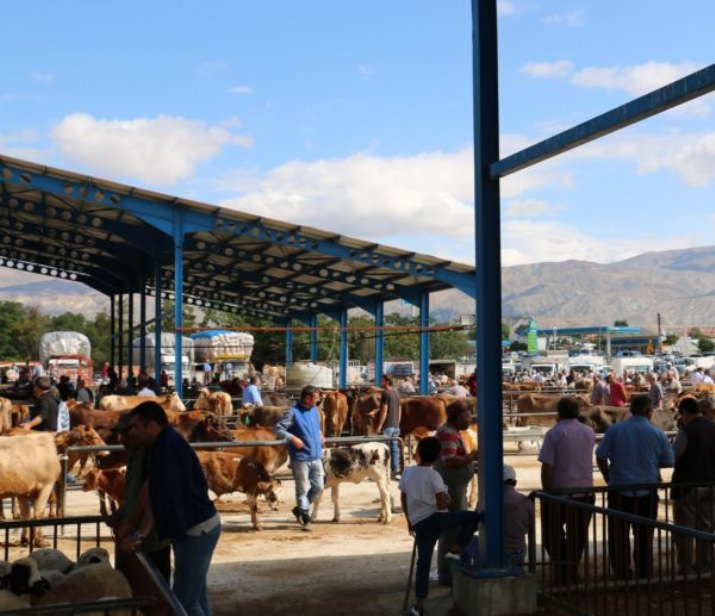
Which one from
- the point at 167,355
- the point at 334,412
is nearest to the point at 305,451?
the point at 334,412

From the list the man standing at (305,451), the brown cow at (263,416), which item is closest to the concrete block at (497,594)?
the man standing at (305,451)

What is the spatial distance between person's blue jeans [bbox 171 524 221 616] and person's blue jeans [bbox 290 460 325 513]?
21.5ft

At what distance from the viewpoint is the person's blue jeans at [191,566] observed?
6.40 m

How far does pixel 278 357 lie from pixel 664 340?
128 metres

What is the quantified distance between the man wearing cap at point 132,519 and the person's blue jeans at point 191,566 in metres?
0.19

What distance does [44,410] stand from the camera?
15.4 meters

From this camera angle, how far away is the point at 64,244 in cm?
3869

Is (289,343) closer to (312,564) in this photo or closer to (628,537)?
(312,564)

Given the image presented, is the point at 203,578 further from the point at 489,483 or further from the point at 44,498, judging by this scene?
the point at 44,498

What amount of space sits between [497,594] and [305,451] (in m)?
4.85

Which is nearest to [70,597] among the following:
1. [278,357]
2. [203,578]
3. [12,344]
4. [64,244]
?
[203,578]

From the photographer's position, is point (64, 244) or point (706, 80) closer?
point (706, 80)

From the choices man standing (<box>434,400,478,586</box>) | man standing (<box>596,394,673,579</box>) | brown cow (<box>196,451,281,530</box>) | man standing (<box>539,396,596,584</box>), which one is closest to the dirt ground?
man standing (<box>434,400,478,586</box>)

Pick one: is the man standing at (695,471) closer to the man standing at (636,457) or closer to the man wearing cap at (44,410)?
the man standing at (636,457)
